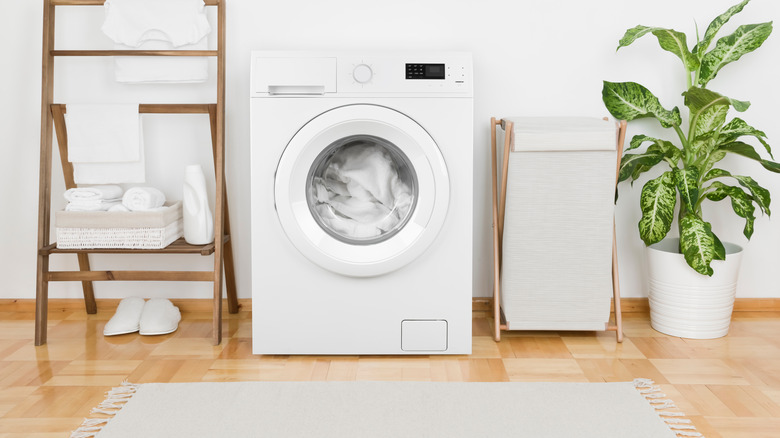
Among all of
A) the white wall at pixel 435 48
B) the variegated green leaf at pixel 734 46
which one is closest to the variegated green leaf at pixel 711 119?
the variegated green leaf at pixel 734 46

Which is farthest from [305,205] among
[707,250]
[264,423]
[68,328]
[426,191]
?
[707,250]

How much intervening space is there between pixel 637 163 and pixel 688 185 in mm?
206

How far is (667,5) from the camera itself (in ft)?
8.25

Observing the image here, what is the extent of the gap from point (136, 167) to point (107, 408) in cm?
90

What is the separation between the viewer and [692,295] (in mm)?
2338

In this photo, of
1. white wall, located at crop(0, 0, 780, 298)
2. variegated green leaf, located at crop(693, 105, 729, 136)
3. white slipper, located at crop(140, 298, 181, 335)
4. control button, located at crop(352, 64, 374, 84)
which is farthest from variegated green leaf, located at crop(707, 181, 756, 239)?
white slipper, located at crop(140, 298, 181, 335)

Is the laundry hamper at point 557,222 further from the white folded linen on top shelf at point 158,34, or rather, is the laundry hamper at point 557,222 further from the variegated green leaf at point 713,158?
the white folded linen on top shelf at point 158,34

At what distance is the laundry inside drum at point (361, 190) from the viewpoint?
7.09 feet

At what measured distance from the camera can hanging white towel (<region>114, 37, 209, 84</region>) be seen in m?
2.42

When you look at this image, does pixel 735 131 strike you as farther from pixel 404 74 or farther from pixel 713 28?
pixel 404 74

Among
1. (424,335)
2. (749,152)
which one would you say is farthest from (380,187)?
(749,152)

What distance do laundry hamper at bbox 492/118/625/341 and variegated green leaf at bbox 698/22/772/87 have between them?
1.46 feet

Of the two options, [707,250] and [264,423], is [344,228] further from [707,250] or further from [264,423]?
[707,250]

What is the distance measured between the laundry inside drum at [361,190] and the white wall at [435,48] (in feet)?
1.72
